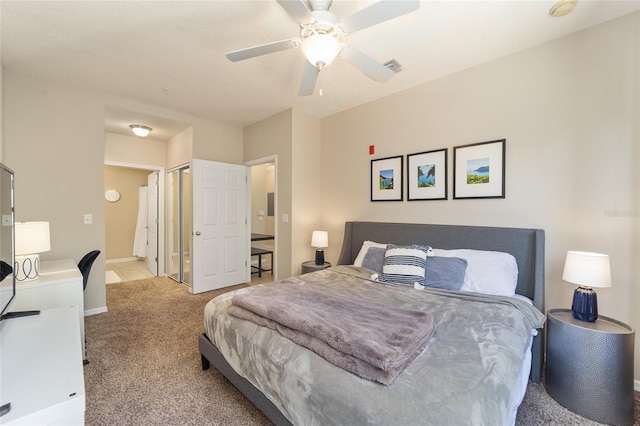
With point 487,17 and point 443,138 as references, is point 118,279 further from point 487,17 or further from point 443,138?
point 487,17

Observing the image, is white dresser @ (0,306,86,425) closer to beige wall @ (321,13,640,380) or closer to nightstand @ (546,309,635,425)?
nightstand @ (546,309,635,425)

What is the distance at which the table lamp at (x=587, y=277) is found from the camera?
1.80 metres

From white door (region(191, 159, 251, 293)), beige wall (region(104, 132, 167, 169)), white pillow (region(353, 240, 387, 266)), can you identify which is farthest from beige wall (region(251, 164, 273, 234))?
white pillow (region(353, 240, 387, 266))

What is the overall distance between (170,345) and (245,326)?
4.53 ft

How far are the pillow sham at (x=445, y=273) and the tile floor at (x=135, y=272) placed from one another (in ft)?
10.4

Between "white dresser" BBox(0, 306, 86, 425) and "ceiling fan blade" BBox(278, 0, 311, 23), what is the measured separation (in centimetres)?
192

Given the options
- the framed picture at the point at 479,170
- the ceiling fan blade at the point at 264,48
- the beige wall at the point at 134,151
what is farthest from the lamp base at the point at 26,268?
the framed picture at the point at 479,170

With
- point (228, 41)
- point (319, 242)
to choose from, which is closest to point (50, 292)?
point (228, 41)

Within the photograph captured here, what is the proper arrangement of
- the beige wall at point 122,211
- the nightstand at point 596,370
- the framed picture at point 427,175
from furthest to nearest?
1. the beige wall at point 122,211
2. the framed picture at point 427,175
3. the nightstand at point 596,370

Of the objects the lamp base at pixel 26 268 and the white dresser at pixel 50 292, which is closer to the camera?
the white dresser at pixel 50 292

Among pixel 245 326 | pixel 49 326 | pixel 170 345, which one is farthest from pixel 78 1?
pixel 170 345

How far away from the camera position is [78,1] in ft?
6.31

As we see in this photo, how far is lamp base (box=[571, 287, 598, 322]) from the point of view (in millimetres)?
1862

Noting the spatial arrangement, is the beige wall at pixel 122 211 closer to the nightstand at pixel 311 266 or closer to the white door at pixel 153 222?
the white door at pixel 153 222
